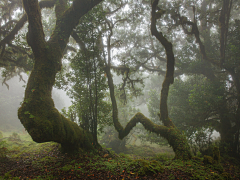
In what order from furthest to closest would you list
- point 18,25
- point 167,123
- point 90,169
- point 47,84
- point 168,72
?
point 18,25 → point 168,72 → point 167,123 → point 47,84 → point 90,169

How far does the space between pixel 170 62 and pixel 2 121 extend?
35.3 meters

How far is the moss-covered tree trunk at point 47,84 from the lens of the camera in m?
4.90

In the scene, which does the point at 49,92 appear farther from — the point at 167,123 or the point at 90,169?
the point at 167,123

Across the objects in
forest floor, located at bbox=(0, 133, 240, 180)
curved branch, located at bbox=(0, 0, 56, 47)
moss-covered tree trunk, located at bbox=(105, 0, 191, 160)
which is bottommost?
forest floor, located at bbox=(0, 133, 240, 180)

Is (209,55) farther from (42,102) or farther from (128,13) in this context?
(42,102)

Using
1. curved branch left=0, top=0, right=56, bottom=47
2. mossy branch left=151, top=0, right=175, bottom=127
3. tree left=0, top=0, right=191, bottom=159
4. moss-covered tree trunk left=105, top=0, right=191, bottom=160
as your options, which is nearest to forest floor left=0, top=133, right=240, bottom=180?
moss-covered tree trunk left=105, top=0, right=191, bottom=160

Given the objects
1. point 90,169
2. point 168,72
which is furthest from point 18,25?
point 168,72

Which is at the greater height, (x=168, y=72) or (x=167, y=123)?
(x=168, y=72)

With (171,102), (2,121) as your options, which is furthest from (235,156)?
(2,121)

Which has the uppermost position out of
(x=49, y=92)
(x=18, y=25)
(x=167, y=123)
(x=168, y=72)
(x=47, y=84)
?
(x=18, y=25)

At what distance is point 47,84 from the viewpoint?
247 inches

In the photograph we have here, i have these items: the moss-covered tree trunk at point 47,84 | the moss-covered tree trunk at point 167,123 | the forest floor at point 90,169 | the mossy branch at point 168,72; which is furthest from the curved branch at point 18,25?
the mossy branch at point 168,72

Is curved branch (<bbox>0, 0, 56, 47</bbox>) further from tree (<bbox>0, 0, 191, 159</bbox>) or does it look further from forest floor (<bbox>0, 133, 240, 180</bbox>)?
forest floor (<bbox>0, 133, 240, 180</bbox>)

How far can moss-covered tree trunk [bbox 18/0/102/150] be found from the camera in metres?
4.90
